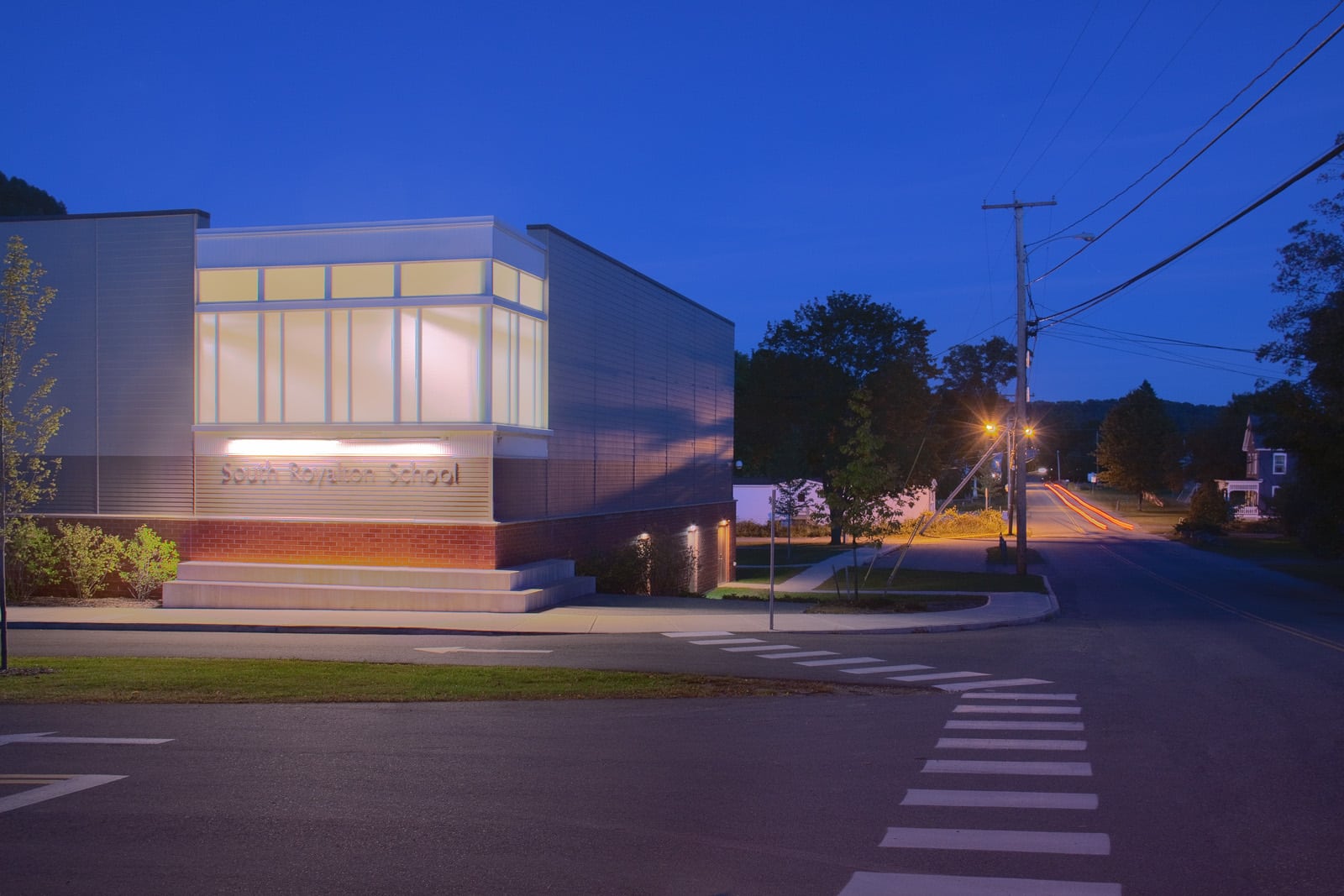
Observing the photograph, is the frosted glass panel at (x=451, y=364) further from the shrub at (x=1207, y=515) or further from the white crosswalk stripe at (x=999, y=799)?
the shrub at (x=1207, y=515)

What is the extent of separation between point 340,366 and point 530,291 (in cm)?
445

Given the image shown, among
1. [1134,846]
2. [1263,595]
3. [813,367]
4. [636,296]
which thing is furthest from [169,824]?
[813,367]

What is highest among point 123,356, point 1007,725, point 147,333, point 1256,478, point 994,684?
point 147,333

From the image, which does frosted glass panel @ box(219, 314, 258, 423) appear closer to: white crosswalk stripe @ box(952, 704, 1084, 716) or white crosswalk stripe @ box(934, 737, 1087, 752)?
white crosswalk stripe @ box(952, 704, 1084, 716)

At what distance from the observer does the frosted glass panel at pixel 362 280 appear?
22781 millimetres

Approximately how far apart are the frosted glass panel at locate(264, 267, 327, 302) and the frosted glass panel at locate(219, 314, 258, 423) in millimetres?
757

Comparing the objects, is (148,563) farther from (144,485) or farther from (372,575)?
(372,575)

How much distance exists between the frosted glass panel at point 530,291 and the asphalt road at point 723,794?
36.8ft

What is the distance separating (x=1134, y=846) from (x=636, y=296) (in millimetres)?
25190

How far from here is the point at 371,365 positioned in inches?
899

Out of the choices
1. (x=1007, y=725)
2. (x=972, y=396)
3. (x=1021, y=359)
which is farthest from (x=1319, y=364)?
(x=972, y=396)

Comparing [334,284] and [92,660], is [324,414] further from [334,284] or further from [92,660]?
[92,660]

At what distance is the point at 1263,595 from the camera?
3100 cm

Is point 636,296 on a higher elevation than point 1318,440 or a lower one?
higher
